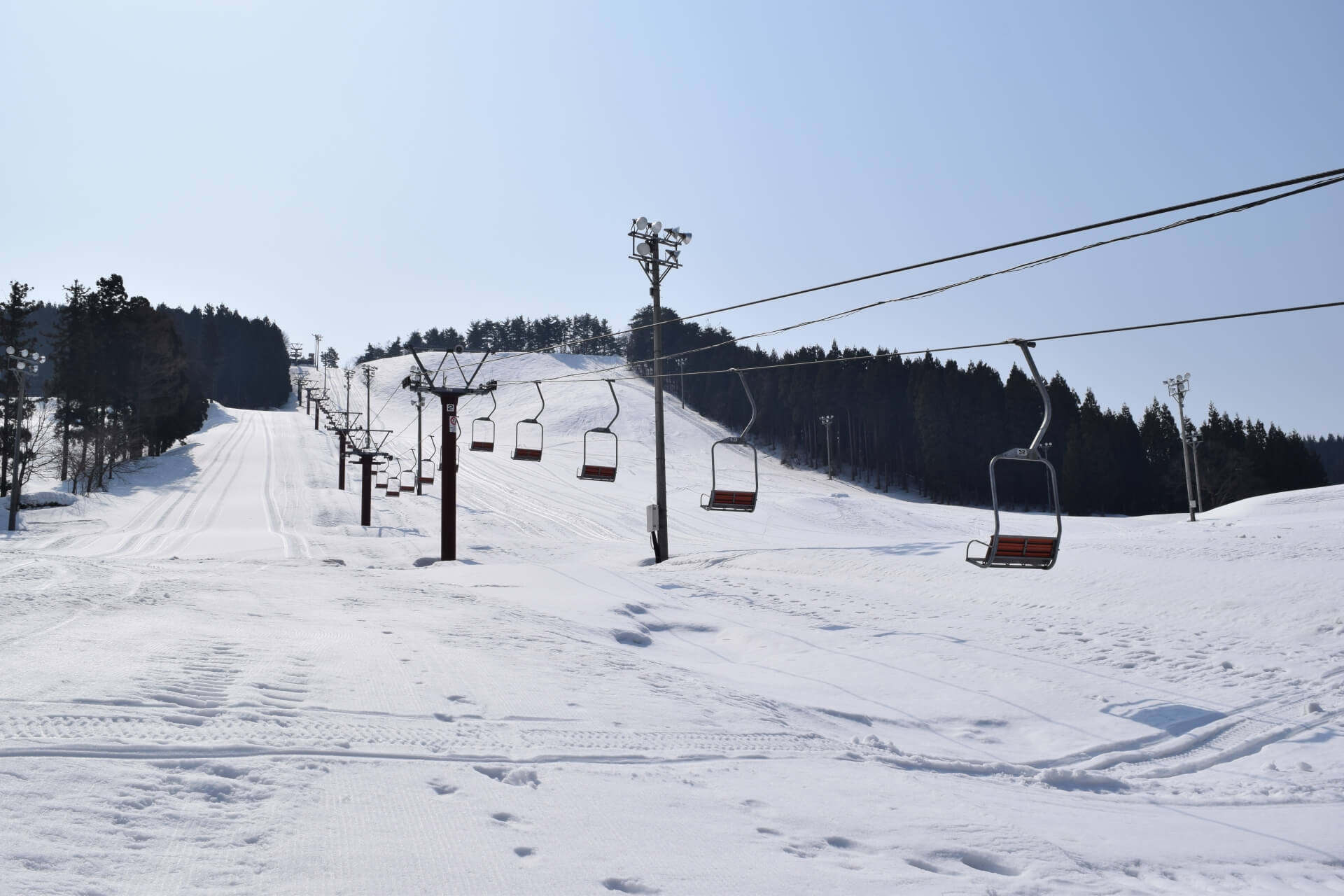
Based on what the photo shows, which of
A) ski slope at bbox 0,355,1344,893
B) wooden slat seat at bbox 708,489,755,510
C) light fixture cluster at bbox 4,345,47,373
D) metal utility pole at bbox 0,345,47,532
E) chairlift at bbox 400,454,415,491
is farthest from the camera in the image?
chairlift at bbox 400,454,415,491

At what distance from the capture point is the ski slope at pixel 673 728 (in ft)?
13.5

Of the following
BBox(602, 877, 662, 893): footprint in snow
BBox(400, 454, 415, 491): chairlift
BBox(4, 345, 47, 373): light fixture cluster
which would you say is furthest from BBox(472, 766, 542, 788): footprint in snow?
BBox(400, 454, 415, 491): chairlift

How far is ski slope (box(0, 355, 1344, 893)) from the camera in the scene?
4125 millimetres

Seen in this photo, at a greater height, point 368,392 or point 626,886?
point 368,392

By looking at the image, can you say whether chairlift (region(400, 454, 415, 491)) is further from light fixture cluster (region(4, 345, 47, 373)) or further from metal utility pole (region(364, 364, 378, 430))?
light fixture cluster (region(4, 345, 47, 373))

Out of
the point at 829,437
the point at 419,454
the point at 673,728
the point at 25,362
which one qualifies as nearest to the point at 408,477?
the point at 419,454

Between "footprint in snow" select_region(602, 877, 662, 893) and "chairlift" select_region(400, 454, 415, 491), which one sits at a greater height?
"footprint in snow" select_region(602, 877, 662, 893)

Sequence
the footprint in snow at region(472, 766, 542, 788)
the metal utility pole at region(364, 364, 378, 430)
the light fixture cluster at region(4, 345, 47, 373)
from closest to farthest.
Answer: the footprint in snow at region(472, 766, 542, 788) → the light fixture cluster at region(4, 345, 47, 373) → the metal utility pole at region(364, 364, 378, 430)

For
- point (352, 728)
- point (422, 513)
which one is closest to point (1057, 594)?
point (352, 728)

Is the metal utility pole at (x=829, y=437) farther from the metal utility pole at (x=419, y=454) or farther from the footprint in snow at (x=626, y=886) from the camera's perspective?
the footprint in snow at (x=626, y=886)

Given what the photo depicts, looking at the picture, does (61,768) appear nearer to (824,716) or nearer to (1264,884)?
(824,716)

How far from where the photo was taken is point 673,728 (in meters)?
6.93

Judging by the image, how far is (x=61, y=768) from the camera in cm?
439

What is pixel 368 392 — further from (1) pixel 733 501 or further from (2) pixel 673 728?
(2) pixel 673 728
